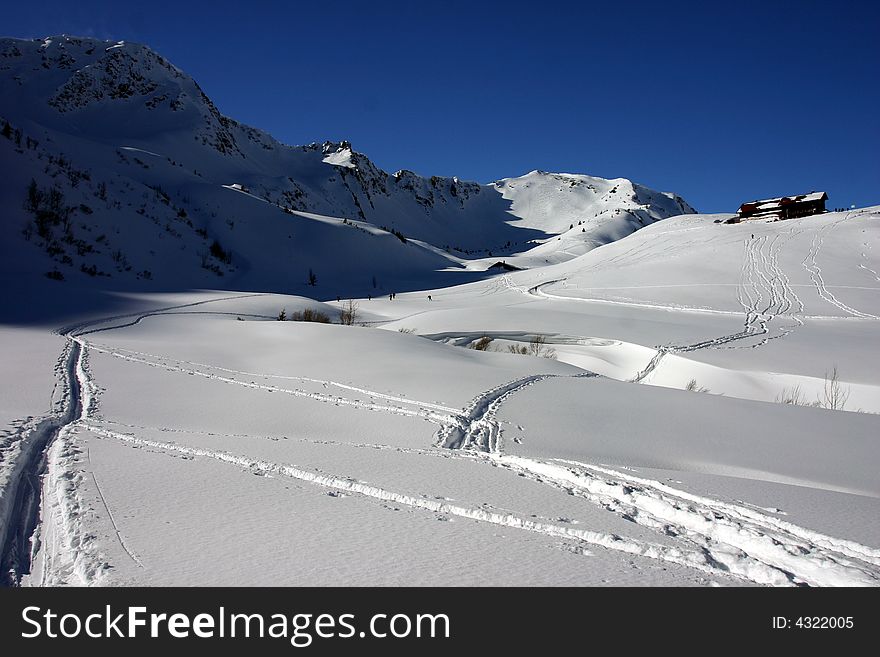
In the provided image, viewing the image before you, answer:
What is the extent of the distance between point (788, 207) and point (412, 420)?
40.4 metres

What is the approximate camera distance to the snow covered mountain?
65.8ft

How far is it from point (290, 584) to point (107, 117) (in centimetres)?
6004

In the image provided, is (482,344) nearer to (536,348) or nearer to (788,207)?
(536,348)

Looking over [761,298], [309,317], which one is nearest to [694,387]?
[309,317]

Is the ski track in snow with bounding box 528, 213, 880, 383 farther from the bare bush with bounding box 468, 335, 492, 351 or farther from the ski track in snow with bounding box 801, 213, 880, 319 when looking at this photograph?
the bare bush with bounding box 468, 335, 492, 351

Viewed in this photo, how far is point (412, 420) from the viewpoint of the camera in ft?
17.3

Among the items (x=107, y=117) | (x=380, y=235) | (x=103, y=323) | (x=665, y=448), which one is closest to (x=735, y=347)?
(x=665, y=448)

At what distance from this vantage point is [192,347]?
351 inches

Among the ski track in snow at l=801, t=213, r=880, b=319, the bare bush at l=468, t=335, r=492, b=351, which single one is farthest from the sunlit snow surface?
the ski track in snow at l=801, t=213, r=880, b=319

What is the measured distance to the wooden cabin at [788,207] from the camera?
35.5 metres

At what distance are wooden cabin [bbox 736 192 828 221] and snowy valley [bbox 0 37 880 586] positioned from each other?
12387mm

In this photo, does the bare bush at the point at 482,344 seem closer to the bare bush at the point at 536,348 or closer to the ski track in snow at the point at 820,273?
the bare bush at the point at 536,348

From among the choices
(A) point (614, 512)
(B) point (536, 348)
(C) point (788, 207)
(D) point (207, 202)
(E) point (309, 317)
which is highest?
(C) point (788, 207)
